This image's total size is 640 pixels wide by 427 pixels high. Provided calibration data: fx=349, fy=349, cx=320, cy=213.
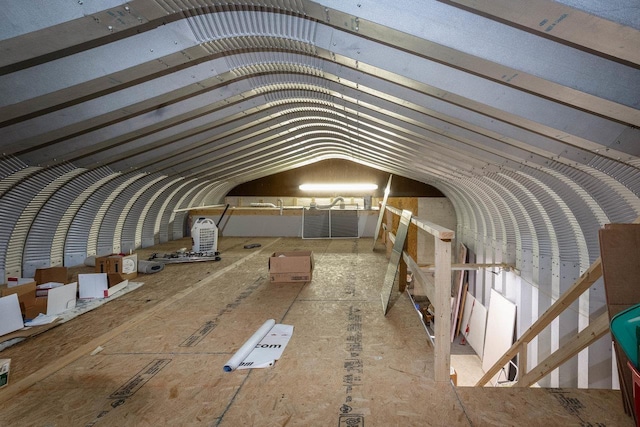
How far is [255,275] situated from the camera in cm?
568

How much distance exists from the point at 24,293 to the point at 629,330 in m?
5.08

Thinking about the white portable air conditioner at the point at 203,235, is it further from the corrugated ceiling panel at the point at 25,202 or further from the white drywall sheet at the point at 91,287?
the white drywall sheet at the point at 91,287

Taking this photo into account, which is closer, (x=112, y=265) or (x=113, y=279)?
(x=113, y=279)

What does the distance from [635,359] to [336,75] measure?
3.63 meters

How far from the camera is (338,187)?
13453 millimetres

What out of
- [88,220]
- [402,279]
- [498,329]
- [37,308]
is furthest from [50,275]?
[498,329]

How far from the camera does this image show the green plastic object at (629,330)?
1801mm

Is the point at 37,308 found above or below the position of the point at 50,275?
below

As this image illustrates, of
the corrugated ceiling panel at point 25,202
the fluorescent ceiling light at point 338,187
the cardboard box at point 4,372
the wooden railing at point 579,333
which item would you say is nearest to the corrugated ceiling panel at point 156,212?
the corrugated ceiling panel at point 25,202

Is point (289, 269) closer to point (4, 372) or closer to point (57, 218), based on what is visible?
point (4, 372)

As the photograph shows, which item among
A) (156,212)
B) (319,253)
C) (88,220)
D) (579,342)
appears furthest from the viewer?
(156,212)

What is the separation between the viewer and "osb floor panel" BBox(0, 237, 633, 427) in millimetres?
2091

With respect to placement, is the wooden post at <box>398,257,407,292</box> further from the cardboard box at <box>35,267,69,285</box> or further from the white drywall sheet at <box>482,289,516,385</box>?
the cardboard box at <box>35,267,69,285</box>

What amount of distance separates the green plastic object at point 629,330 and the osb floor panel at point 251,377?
0.56 metres
